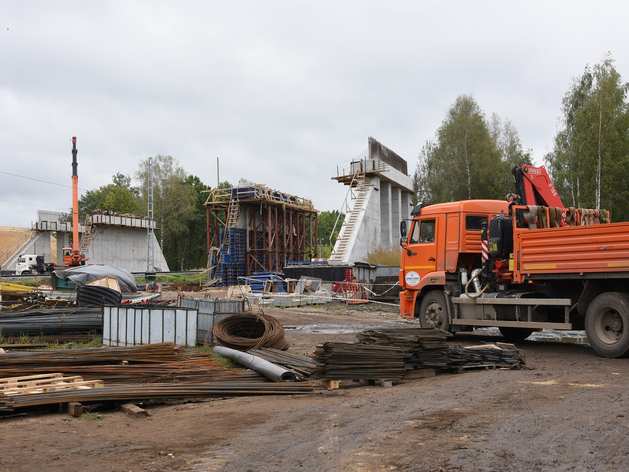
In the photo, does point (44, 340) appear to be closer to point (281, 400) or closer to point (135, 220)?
point (281, 400)

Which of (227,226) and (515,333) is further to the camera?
(227,226)

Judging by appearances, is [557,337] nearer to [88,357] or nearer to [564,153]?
[88,357]

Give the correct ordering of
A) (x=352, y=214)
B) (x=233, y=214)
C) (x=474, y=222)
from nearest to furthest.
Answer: (x=474, y=222)
(x=352, y=214)
(x=233, y=214)

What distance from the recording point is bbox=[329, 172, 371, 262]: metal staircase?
37344 mm

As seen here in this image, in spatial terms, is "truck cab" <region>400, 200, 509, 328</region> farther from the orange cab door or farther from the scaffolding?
the scaffolding

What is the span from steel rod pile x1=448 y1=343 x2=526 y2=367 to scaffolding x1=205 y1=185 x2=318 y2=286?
3606 cm

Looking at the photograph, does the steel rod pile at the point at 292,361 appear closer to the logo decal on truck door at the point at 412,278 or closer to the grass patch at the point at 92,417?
the grass patch at the point at 92,417

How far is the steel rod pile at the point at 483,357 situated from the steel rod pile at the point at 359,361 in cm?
130

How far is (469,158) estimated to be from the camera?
47094 mm

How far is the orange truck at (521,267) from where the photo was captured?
9.77 m

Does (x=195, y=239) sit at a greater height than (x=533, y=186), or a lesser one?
greater

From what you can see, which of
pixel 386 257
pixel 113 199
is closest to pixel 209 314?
pixel 386 257

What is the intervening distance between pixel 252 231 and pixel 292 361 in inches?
1595

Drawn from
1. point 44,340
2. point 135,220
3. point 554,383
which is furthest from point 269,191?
point 554,383
